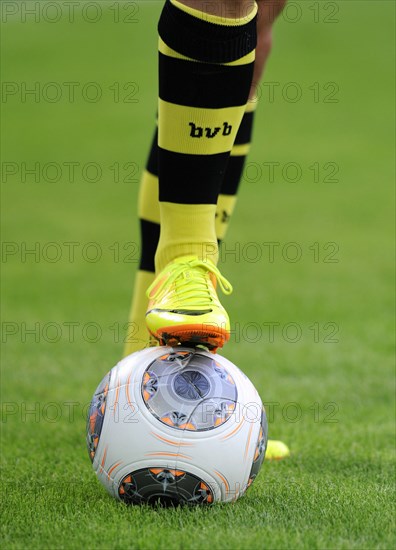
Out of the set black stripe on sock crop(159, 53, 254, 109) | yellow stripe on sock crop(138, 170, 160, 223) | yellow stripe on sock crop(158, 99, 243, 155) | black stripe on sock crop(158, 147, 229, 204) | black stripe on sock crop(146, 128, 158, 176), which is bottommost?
yellow stripe on sock crop(138, 170, 160, 223)

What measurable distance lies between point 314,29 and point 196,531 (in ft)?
47.0

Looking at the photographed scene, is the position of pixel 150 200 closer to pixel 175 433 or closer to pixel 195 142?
pixel 195 142

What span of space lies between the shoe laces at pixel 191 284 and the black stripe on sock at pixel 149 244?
15.7 inches

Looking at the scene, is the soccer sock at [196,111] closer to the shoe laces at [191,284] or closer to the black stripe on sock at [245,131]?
the shoe laces at [191,284]

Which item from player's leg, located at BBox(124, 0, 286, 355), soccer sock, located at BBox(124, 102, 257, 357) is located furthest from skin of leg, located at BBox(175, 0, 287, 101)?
soccer sock, located at BBox(124, 102, 257, 357)

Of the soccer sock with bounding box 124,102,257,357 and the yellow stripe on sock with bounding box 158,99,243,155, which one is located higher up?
the yellow stripe on sock with bounding box 158,99,243,155

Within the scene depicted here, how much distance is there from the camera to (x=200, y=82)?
1.65m

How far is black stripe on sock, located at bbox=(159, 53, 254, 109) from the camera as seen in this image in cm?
164

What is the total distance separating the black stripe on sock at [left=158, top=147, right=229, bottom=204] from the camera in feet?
5.66

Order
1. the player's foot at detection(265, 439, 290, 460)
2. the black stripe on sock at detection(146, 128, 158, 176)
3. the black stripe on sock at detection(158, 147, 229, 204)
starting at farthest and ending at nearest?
the black stripe on sock at detection(146, 128, 158, 176), the player's foot at detection(265, 439, 290, 460), the black stripe on sock at detection(158, 147, 229, 204)

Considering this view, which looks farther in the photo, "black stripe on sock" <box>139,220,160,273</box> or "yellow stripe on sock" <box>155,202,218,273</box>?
"black stripe on sock" <box>139,220,160,273</box>

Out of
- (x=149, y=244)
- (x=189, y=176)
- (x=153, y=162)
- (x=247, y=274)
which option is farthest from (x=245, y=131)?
(x=247, y=274)

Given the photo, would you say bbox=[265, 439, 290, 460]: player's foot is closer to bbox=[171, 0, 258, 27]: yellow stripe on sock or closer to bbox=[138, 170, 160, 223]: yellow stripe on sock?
bbox=[138, 170, 160, 223]: yellow stripe on sock

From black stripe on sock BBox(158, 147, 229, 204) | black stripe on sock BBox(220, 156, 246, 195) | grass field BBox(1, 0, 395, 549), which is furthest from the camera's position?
black stripe on sock BBox(220, 156, 246, 195)
